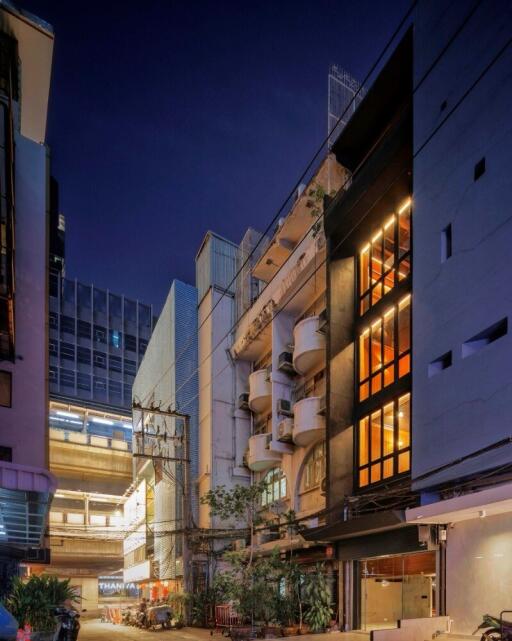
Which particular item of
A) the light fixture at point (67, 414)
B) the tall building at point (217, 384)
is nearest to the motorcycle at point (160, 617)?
the tall building at point (217, 384)

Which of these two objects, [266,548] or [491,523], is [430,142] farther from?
[266,548]

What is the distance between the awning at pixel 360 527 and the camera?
15802 mm

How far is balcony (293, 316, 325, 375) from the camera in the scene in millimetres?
25219

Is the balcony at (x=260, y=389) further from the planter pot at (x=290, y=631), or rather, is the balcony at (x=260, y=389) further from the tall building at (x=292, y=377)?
the planter pot at (x=290, y=631)

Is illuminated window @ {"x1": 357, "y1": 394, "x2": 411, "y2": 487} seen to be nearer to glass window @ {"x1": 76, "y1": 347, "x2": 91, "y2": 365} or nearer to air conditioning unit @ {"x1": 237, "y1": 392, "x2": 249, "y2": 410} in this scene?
air conditioning unit @ {"x1": 237, "y1": 392, "x2": 249, "y2": 410}

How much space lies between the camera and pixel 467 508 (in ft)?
42.1

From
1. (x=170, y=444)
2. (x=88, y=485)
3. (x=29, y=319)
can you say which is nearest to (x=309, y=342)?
(x=29, y=319)

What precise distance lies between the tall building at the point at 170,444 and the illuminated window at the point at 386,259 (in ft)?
44.8

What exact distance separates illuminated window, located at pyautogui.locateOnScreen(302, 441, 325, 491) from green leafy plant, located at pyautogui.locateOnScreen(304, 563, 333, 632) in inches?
248

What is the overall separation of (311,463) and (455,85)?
667 inches

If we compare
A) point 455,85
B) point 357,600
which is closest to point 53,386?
point 357,600

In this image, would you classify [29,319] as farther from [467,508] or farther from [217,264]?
[467,508]

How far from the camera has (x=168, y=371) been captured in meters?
37.4

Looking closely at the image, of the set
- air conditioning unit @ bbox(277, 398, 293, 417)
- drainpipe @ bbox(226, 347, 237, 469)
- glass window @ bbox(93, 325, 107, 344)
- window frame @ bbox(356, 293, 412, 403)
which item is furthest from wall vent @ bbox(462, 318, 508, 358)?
glass window @ bbox(93, 325, 107, 344)
